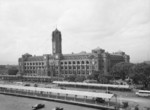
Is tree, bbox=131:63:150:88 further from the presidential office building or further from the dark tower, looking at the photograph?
the dark tower

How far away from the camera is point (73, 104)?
52.6m

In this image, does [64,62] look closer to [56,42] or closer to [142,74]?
[56,42]

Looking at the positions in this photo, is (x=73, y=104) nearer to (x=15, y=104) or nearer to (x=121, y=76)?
(x=15, y=104)

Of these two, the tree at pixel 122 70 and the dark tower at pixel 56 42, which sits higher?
the dark tower at pixel 56 42

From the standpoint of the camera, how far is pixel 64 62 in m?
130

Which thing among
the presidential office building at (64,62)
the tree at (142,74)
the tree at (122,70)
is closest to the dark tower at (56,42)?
the presidential office building at (64,62)

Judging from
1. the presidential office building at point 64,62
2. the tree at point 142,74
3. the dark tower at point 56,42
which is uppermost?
the dark tower at point 56,42

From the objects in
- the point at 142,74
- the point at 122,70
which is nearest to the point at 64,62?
the point at 122,70

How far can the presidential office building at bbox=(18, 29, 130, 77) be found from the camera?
11956 centimetres

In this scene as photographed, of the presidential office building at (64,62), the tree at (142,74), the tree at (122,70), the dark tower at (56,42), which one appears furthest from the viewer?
the dark tower at (56,42)

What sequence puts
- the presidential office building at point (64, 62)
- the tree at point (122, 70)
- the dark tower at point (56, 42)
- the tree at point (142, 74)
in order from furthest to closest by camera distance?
1. the dark tower at point (56, 42)
2. the presidential office building at point (64, 62)
3. the tree at point (122, 70)
4. the tree at point (142, 74)

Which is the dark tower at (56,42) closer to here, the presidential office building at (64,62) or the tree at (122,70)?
the presidential office building at (64,62)

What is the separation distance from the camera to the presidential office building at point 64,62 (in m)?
120

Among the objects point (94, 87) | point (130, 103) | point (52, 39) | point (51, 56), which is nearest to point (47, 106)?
point (130, 103)
